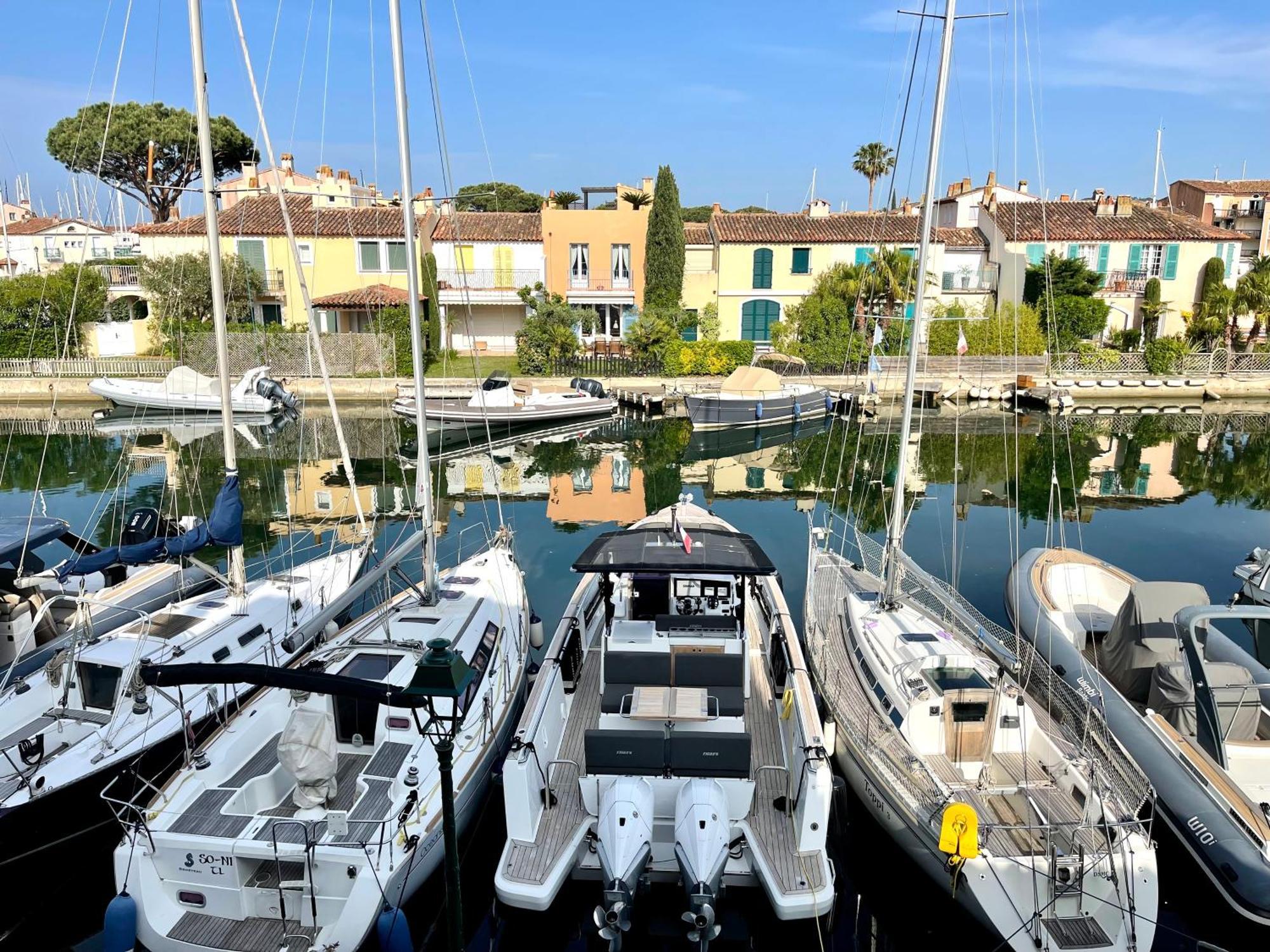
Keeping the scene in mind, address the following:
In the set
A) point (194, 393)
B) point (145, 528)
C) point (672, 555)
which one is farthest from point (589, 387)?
point (672, 555)

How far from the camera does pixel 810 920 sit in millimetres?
8648

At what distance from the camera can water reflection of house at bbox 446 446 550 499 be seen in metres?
25.4

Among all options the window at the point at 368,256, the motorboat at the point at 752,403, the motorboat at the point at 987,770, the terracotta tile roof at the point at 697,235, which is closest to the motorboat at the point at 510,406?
the motorboat at the point at 752,403

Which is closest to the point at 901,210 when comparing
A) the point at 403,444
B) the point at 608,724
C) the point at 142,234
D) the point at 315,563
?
the point at 403,444

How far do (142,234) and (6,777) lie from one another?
44923mm

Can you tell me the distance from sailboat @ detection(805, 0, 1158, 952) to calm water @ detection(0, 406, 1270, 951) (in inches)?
40.0

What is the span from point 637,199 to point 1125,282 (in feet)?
87.5

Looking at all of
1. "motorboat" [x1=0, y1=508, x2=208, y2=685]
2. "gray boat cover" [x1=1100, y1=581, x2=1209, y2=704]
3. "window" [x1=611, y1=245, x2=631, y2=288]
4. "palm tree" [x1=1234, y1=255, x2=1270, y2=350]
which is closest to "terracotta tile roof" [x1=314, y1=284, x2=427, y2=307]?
"window" [x1=611, y1=245, x2=631, y2=288]

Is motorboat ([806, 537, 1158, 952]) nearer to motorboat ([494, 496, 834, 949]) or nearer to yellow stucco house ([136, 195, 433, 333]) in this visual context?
motorboat ([494, 496, 834, 949])

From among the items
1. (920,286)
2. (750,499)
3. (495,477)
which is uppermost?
(920,286)

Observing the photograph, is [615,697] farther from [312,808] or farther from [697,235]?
[697,235]

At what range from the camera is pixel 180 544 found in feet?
38.7

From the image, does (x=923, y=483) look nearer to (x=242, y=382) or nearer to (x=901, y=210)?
(x=242, y=382)

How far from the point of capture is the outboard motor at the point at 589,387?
123 ft
